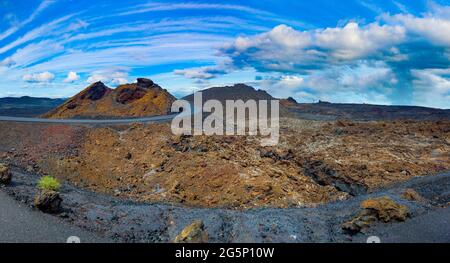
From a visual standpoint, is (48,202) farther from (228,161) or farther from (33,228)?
(228,161)

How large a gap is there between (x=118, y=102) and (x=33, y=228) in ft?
148

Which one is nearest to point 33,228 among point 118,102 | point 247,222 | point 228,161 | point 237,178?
point 247,222

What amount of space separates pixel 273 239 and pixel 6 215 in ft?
27.2

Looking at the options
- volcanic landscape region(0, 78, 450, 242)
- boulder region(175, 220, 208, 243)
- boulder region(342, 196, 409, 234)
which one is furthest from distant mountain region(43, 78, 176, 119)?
boulder region(342, 196, 409, 234)

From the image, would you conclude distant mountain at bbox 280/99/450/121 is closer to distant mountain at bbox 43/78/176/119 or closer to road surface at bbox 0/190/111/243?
distant mountain at bbox 43/78/176/119

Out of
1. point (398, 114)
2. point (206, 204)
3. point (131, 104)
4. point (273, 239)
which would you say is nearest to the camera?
Answer: point (273, 239)

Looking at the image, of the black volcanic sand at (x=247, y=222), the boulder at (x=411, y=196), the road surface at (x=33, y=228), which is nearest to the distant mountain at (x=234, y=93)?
the boulder at (x=411, y=196)

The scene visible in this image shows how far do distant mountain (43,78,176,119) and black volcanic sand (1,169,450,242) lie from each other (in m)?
32.4

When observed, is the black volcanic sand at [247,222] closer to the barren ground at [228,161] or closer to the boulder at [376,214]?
Answer: the boulder at [376,214]

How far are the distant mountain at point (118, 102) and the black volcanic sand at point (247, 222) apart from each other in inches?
1277

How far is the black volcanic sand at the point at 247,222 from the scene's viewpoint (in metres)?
11.6
